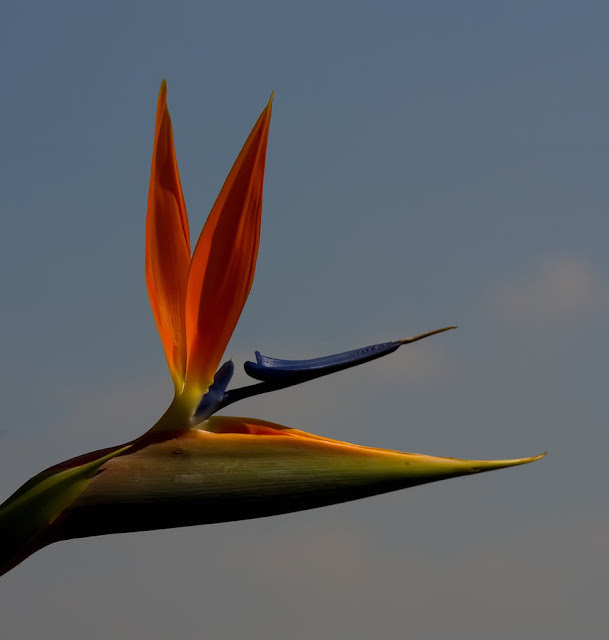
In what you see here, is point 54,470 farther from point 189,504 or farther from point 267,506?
point 267,506

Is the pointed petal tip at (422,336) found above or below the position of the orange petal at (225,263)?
below

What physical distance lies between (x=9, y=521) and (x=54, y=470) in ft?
0.30

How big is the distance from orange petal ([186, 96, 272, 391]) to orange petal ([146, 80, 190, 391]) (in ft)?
0.08

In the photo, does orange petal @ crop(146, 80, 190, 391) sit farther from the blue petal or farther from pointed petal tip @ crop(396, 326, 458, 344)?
pointed petal tip @ crop(396, 326, 458, 344)

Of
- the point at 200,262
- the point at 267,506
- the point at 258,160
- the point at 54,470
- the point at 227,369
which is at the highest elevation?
the point at 258,160

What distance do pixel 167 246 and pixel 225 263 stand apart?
10 centimetres

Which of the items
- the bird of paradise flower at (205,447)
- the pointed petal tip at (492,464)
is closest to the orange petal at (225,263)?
the bird of paradise flower at (205,447)

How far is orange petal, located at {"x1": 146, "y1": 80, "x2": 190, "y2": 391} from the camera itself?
142 cm

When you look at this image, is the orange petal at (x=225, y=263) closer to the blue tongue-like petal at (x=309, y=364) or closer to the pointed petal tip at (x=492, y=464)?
the blue tongue-like petal at (x=309, y=364)

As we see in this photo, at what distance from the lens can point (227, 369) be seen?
1467 mm

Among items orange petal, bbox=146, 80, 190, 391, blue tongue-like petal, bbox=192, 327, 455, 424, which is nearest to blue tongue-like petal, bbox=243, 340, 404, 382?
blue tongue-like petal, bbox=192, 327, 455, 424

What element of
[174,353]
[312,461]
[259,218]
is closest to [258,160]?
[259,218]

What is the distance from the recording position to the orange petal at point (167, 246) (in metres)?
1.42

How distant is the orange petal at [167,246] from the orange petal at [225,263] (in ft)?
0.08
